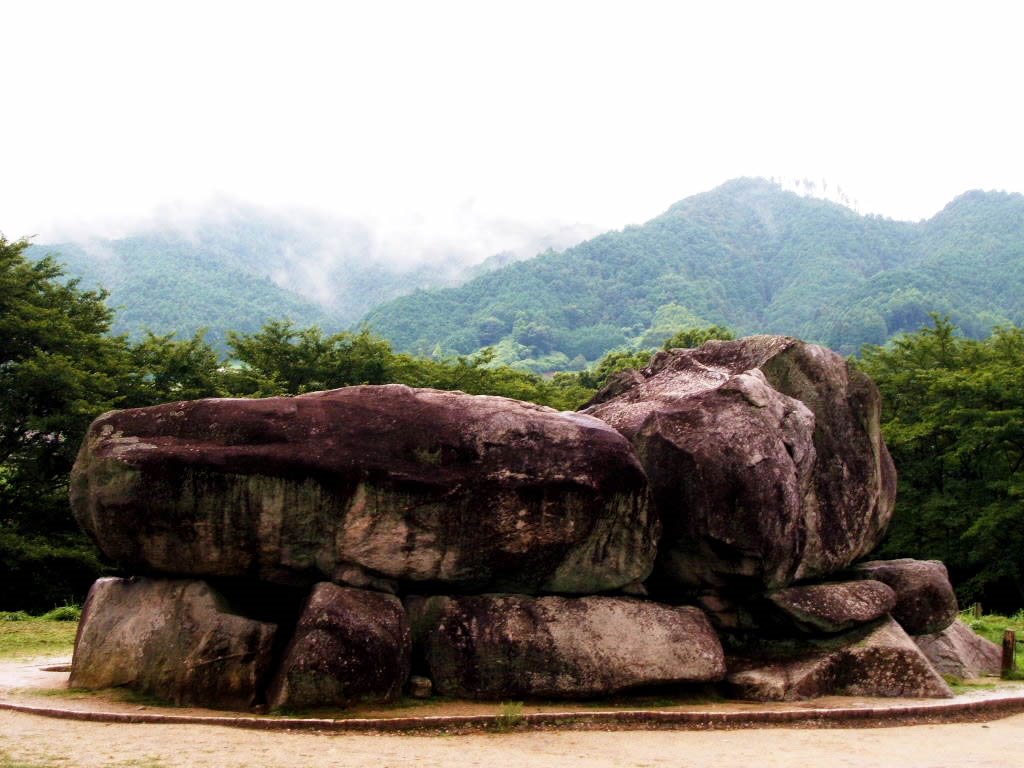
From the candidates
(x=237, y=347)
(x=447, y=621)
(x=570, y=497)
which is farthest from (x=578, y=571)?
(x=237, y=347)

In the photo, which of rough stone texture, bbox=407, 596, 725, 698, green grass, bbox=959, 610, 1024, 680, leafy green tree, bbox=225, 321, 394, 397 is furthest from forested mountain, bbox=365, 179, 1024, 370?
rough stone texture, bbox=407, 596, 725, 698

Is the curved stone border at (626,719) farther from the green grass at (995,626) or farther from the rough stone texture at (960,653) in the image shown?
the green grass at (995,626)

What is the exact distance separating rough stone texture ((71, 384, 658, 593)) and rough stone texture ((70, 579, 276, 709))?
462 mm

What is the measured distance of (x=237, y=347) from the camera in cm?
3906

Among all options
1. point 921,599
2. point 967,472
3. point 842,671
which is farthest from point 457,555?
point 967,472

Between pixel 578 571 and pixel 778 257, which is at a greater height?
pixel 778 257

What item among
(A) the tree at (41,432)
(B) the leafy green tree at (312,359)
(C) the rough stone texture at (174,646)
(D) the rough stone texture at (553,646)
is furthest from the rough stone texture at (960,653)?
(B) the leafy green tree at (312,359)

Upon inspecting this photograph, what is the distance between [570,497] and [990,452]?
889 inches

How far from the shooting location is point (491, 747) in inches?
413

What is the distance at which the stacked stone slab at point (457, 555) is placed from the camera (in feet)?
41.6

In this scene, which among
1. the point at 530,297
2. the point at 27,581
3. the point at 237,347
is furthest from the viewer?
the point at 530,297

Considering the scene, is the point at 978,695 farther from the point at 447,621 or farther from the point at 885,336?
the point at 885,336

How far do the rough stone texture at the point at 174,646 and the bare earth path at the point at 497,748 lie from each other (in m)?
1.24

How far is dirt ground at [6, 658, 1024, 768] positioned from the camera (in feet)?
30.8
